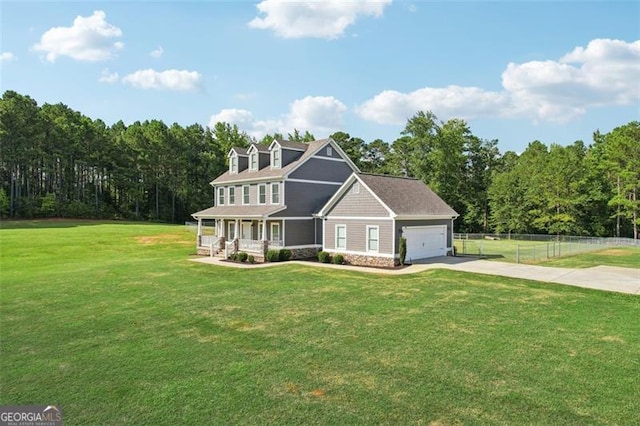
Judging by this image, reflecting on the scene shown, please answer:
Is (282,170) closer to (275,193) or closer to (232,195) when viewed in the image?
(275,193)

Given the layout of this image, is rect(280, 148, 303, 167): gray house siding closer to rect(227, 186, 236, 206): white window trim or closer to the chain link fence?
rect(227, 186, 236, 206): white window trim

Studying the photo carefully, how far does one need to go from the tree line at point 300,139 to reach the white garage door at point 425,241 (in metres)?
28.4

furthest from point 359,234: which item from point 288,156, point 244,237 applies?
point 244,237

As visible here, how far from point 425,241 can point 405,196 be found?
278 centimetres

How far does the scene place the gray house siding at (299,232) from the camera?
25.9 meters

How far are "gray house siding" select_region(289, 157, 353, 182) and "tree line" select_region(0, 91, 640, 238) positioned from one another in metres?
26.2

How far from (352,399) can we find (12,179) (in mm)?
61359

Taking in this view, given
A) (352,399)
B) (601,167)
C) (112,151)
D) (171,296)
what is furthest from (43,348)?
(112,151)

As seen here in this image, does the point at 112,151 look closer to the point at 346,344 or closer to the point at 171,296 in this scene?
the point at 171,296

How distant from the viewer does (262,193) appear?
28.2m

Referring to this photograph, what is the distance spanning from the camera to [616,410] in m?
6.11

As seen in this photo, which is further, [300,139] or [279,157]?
[300,139]

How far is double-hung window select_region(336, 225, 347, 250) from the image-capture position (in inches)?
934

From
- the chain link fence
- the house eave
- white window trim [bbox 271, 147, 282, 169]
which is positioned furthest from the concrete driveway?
white window trim [bbox 271, 147, 282, 169]
